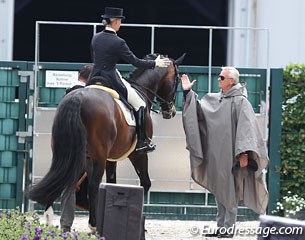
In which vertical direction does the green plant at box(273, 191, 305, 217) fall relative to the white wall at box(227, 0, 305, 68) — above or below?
below

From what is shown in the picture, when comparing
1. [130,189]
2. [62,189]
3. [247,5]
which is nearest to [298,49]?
[247,5]

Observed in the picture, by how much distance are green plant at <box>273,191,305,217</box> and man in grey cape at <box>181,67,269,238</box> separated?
5.88 ft

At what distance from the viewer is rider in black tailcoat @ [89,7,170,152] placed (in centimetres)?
1070

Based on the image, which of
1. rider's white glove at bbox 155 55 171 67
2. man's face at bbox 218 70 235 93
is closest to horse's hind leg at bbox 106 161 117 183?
rider's white glove at bbox 155 55 171 67

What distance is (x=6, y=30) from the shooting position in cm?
1644

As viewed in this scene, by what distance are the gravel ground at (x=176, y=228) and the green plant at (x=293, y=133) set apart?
0.73 metres

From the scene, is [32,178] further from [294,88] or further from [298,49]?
[298,49]

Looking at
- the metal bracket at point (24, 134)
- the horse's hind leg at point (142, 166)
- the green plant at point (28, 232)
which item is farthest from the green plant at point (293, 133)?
the green plant at point (28, 232)

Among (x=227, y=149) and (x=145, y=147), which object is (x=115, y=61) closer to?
(x=145, y=147)

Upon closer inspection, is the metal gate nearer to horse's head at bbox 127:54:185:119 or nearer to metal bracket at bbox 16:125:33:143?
metal bracket at bbox 16:125:33:143

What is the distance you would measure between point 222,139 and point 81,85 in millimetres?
1682

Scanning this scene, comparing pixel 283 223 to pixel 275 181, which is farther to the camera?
pixel 275 181

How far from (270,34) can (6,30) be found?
4324 millimetres

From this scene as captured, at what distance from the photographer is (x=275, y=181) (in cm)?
1325
